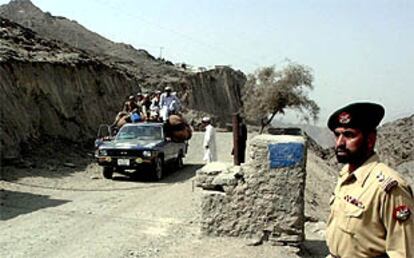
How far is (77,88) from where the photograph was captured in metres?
26.0

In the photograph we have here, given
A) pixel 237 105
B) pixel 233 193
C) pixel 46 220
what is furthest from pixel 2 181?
pixel 237 105

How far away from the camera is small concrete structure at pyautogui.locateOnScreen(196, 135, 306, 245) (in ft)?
29.9

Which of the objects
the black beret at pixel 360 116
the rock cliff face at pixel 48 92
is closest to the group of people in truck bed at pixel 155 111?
the rock cliff face at pixel 48 92

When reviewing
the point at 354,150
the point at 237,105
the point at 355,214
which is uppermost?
the point at 354,150

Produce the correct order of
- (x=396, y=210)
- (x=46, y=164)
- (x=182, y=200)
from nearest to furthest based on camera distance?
1. (x=396, y=210)
2. (x=182, y=200)
3. (x=46, y=164)

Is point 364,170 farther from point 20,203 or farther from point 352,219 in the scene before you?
point 20,203

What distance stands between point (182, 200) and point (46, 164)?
21.3 ft

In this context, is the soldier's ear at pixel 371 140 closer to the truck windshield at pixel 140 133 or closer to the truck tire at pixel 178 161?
the truck windshield at pixel 140 133

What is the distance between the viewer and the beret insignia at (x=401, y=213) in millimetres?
3361

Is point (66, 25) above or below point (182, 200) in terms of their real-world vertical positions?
above

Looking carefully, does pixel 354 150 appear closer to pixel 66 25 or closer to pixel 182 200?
pixel 182 200

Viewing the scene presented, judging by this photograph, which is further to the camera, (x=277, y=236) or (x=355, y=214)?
(x=277, y=236)

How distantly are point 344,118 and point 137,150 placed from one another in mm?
12927

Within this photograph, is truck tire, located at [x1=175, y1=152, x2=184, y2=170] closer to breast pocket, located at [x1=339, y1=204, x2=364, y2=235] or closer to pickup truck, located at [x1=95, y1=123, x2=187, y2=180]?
pickup truck, located at [x1=95, y1=123, x2=187, y2=180]
